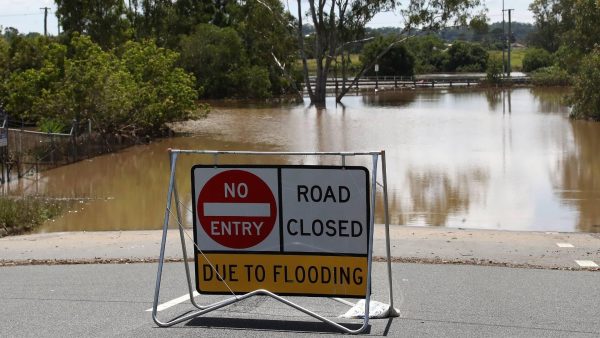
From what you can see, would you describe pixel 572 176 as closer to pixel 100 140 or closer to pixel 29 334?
pixel 100 140

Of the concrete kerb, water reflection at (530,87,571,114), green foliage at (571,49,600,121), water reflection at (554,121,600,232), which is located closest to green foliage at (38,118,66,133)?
water reflection at (554,121,600,232)

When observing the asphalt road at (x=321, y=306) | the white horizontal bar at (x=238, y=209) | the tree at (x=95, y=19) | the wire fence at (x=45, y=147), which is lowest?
the asphalt road at (x=321, y=306)

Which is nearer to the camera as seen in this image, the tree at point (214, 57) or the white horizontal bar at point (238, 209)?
the white horizontal bar at point (238, 209)

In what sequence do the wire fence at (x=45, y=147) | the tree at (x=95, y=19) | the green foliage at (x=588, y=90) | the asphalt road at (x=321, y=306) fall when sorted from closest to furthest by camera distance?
the asphalt road at (x=321, y=306), the wire fence at (x=45, y=147), the green foliage at (x=588, y=90), the tree at (x=95, y=19)

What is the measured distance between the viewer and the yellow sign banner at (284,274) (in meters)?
7.96

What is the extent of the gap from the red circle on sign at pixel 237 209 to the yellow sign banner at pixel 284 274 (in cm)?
17

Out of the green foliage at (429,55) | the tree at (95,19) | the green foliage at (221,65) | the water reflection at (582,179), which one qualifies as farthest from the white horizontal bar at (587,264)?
the green foliage at (429,55)

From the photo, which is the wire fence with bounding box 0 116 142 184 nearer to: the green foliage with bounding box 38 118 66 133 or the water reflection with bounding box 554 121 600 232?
the green foliage with bounding box 38 118 66 133

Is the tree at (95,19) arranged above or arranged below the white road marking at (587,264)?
above

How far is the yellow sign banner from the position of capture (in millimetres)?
7965

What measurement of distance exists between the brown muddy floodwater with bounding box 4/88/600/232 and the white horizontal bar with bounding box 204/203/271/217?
32.9ft

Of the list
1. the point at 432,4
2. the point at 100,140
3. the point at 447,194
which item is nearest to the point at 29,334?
the point at 447,194

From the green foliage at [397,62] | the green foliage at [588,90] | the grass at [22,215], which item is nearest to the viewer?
the grass at [22,215]

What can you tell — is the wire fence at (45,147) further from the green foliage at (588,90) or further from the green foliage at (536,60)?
the green foliage at (536,60)
